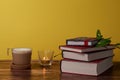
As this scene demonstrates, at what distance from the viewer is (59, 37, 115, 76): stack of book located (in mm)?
1085

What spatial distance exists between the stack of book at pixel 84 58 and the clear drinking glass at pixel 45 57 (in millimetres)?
180

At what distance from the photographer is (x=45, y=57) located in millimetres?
1326

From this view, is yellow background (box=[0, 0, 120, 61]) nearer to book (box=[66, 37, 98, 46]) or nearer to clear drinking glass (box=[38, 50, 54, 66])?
clear drinking glass (box=[38, 50, 54, 66])

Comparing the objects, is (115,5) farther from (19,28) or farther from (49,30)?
(19,28)

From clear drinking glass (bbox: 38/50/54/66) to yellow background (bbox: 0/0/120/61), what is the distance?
0.11m

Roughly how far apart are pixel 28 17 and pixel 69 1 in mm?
271

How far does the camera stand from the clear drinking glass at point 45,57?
4.32 feet

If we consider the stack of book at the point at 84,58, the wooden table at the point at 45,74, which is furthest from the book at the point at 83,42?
the wooden table at the point at 45,74

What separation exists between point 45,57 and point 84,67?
1.01 feet

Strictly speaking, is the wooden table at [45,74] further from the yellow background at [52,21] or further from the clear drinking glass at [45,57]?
the yellow background at [52,21]

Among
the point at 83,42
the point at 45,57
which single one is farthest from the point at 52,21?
the point at 83,42

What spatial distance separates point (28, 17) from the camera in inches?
56.2

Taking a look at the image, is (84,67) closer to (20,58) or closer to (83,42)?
(83,42)

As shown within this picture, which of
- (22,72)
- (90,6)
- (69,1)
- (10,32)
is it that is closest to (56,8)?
(69,1)
